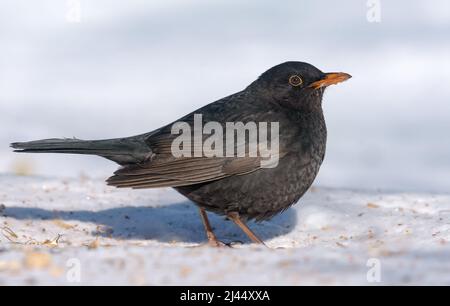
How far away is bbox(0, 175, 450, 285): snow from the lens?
15.1 ft

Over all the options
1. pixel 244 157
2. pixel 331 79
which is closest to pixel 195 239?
pixel 244 157

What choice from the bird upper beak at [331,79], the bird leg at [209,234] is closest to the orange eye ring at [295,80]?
the bird upper beak at [331,79]

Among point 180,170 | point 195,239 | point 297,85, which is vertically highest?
point 297,85

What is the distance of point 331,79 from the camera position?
7.03 meters

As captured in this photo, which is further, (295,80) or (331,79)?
(295,80)

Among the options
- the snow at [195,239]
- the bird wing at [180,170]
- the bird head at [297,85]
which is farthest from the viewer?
the bird head at [297,85]

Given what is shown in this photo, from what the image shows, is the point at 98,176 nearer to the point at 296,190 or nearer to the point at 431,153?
the point at 296,190

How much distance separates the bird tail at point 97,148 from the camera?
22.4 feet

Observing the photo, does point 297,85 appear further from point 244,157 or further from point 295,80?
point 244,157

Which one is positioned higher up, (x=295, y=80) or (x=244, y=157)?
(x=295, y=80)

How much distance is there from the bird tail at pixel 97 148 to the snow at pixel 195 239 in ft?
2.30

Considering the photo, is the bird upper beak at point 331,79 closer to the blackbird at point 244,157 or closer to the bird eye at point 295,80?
the blackbird at point 244,157

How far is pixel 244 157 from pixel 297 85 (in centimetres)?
92
